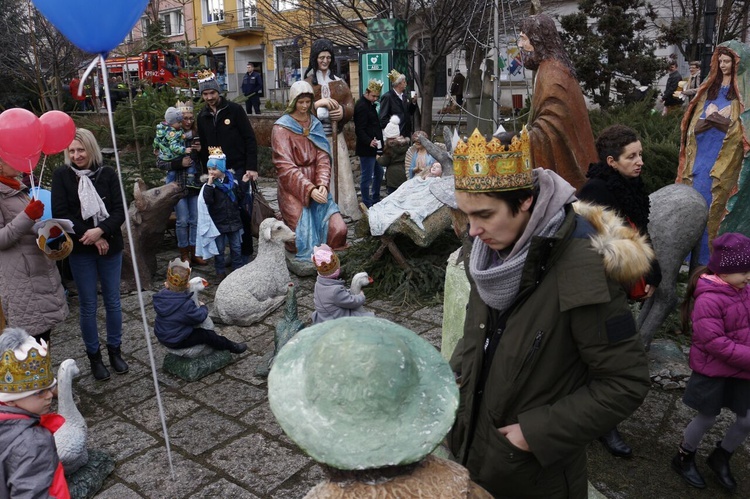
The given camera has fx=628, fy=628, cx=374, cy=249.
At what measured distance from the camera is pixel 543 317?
172 centimetres

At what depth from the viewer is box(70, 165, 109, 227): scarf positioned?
4.51 meters

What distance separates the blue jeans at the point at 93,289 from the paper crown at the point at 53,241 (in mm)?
316

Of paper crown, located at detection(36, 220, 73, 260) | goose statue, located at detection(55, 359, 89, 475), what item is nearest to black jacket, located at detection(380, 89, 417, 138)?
paper crown, located at detection(36, 220, 73, 260)

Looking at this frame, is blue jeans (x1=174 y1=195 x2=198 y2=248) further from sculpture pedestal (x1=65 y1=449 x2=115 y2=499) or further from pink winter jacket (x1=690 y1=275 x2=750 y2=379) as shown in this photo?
pink winter jacket (x1=690 y1=275 x2=750 y2=379)

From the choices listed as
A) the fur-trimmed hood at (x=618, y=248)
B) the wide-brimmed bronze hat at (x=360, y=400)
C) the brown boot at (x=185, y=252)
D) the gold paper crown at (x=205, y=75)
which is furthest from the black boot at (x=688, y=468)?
the gold paper crown at (x=205, y=75)

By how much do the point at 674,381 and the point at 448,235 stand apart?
302cm

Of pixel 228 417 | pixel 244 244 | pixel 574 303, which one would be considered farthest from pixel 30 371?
pixel 244 244

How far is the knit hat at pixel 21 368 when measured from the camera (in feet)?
8.47

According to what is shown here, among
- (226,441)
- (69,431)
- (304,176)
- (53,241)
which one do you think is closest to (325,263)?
(226,441)

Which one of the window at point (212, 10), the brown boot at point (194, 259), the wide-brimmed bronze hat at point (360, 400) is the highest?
the window at point (212, 10)

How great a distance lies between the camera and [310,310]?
6.13 m

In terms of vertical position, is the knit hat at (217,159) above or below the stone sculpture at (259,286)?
above

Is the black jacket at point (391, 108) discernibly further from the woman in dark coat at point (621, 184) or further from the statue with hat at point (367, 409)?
the statue with hat at point (367, 409)

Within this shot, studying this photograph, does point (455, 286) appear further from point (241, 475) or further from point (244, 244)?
point (244, 244)
